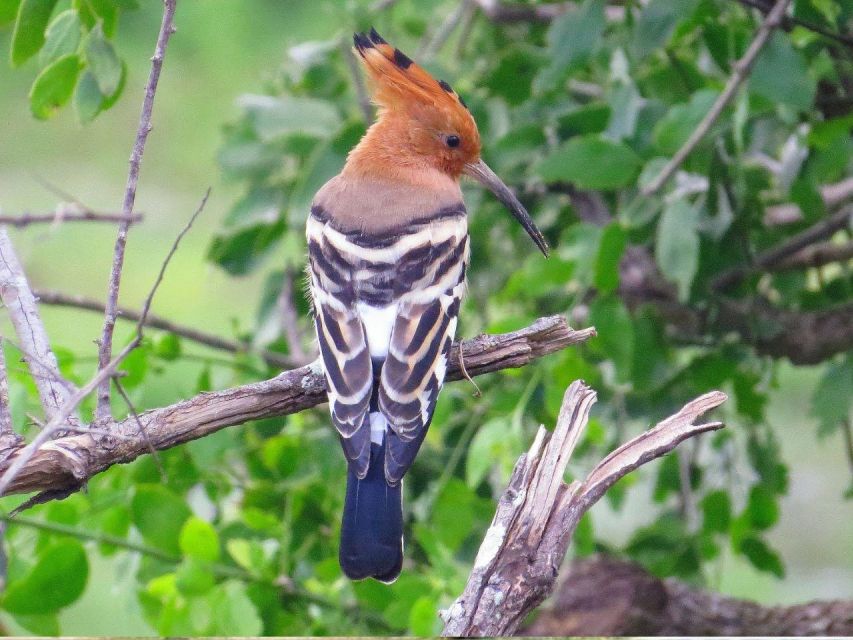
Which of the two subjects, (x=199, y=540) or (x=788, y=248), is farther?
(x=788, y=248)

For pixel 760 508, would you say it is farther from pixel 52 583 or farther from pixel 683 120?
pixel 52 583

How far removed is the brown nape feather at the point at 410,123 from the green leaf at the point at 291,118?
6.7 inches

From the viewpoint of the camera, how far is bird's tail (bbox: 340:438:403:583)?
135 cm

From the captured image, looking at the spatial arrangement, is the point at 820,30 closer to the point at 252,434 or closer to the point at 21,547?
the point at 252,434

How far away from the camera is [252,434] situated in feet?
6.83

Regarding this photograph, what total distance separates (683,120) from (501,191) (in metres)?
0.37

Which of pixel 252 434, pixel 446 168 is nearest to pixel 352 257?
pixel 446 168

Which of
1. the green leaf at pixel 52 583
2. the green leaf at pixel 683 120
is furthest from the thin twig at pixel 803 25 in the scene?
the green leaf at pixel 52 583

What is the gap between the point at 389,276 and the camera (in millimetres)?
1566

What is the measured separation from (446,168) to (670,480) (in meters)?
0.79

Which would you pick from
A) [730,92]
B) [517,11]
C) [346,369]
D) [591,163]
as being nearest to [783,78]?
[730,92]

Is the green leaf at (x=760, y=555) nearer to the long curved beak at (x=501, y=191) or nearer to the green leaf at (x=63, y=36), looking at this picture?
the long curved beak at (x=501, y=191)

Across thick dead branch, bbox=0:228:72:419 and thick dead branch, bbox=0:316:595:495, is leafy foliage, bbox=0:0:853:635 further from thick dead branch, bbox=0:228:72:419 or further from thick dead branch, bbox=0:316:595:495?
thick dead branch, bbox=0:316:595:495

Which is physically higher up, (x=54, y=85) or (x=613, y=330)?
(x=54, y=85)
